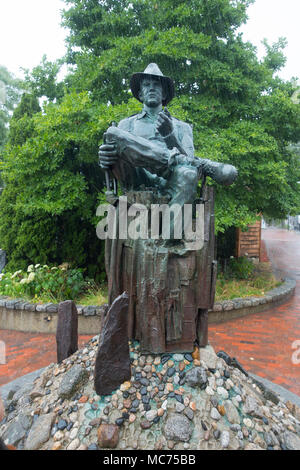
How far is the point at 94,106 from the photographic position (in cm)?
557

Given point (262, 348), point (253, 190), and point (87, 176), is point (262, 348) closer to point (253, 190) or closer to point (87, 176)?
point (253, 190)

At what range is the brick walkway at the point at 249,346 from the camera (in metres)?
3.78

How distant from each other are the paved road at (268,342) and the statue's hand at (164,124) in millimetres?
2970

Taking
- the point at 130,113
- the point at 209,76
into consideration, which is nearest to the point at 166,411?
the point at 130,113

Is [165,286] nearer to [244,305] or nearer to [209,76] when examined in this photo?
[244,305]

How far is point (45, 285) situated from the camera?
5469 millimetres

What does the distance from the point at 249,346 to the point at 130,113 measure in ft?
13.0

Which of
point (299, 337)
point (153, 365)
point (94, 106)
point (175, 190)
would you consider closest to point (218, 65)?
point (94, 106)

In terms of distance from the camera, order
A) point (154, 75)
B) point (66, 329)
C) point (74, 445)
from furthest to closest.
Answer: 1. point (66, 329)
2. point (154, 75)
3. point (74, 445)

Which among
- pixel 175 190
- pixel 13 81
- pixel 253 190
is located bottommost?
pixel 175 190

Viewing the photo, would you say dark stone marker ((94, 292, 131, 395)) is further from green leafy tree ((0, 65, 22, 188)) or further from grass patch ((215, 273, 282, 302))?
green leafy tree ((0, 65, 22, 188))

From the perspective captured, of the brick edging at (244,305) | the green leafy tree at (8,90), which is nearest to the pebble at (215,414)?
the brick edging at (244,305)

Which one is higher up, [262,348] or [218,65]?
[218,65]

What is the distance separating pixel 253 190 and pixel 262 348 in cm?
314
